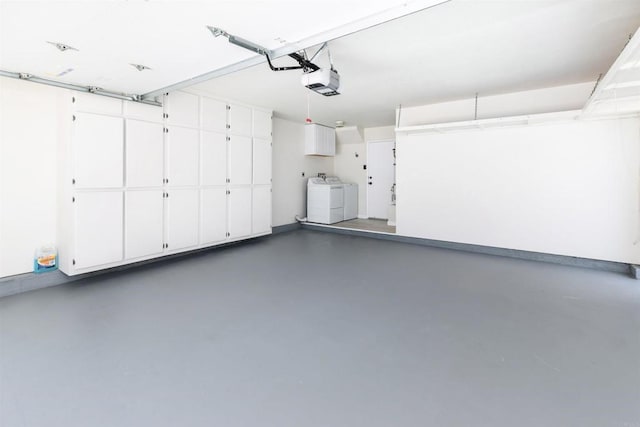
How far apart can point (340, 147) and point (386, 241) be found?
3.44 metres

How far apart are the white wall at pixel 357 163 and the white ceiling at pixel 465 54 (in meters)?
2.53

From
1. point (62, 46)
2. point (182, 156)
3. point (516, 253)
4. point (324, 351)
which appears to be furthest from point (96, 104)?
point (516, 253)

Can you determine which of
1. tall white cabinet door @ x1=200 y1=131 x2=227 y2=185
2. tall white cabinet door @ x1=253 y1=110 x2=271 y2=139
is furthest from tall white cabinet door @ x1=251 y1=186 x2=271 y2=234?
tall white cabinet door @ x1=253 y1=110 x2=271 y2=139

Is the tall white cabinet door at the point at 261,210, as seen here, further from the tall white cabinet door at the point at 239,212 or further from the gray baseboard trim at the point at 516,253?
the gray baseboard trim at the point at 516,253

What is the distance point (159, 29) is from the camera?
7.01 ft

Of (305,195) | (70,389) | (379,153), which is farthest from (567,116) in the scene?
(70,389)

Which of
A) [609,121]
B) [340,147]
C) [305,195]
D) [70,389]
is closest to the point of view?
[70,389]

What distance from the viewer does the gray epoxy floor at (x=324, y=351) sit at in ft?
5.04

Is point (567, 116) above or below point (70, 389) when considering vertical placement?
above

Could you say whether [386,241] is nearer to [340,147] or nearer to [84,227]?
[340,147]

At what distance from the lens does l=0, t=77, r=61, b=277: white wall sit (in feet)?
10.2

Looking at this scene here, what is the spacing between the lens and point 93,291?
3184 millimetres

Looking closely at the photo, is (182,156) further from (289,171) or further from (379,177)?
(379,177)

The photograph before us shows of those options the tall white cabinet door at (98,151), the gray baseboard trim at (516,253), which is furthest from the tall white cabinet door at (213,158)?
the gray baseboard trim at (516,253)
